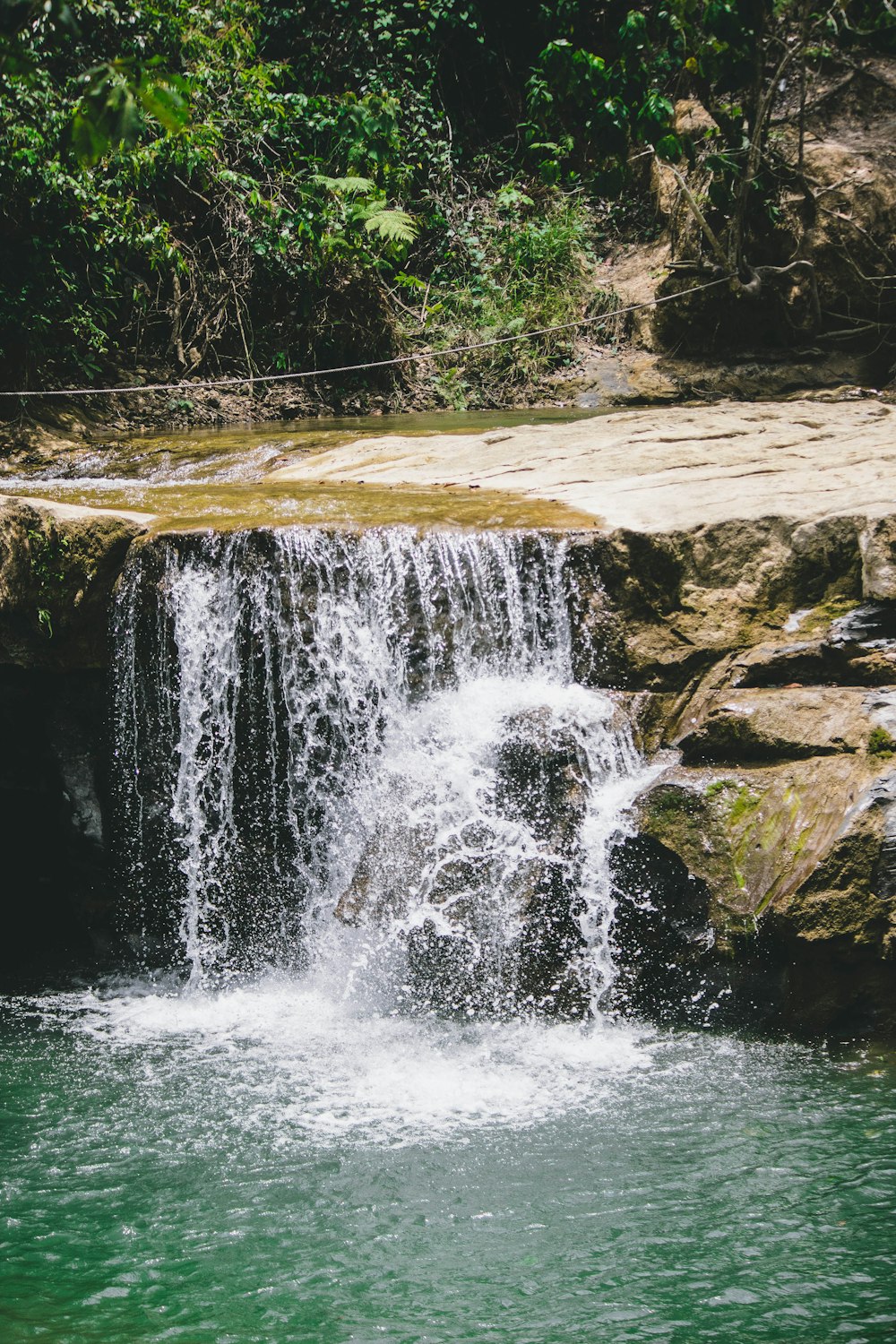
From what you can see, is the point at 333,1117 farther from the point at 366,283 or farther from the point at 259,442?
the point at 366,283

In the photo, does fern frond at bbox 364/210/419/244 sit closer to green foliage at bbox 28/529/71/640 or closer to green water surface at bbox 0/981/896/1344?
green foliage at bbox 28/529/71/640

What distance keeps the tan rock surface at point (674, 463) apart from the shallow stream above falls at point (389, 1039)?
571 millimetres

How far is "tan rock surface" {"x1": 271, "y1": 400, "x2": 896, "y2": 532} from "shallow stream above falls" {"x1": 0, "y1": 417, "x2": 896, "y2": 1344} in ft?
1.87

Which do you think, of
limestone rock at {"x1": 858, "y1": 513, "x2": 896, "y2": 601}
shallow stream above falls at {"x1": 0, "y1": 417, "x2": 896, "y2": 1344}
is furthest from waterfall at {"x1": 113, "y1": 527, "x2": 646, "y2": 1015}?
limestone rock at {"x1": 858, "y1": 513, "x2": 896, "y2": 601}

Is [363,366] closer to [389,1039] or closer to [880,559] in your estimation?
[880,559]

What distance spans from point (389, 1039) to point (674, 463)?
3656mm

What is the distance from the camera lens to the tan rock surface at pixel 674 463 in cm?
568

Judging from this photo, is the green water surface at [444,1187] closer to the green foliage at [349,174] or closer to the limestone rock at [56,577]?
the limestone rock at [56,577]

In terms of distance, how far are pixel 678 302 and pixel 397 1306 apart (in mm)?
9114

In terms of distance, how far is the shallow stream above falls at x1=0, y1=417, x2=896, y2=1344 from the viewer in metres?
3.01

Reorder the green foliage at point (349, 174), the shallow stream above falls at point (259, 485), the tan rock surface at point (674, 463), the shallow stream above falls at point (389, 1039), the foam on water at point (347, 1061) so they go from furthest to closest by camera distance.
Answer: the green foliage at point (349, 174), the shallow stream above falls at point (259, 485), the tan rock surface at point (674, 463), the foam on water at point (347, 1061), the shallow stream above falls at point (389, 1039)

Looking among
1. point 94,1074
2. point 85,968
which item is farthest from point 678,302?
point 94,1074

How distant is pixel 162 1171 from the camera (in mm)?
3648

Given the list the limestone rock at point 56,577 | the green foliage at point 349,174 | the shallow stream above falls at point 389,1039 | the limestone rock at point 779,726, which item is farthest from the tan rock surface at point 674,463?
the green foliage at point 349,174
